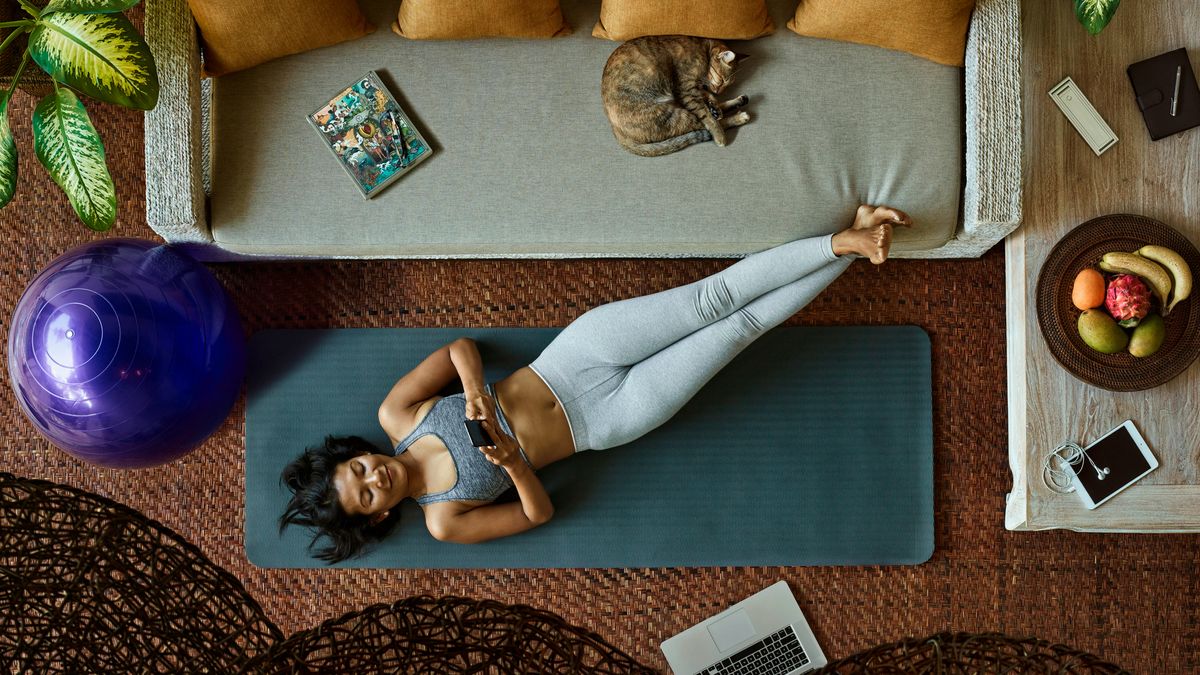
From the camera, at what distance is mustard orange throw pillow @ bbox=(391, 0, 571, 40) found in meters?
2.03

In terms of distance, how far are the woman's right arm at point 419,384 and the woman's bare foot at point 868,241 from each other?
99cm

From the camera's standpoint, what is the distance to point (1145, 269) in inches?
79.6

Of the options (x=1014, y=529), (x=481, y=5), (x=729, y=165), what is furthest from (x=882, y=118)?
(x=1014, y=529)

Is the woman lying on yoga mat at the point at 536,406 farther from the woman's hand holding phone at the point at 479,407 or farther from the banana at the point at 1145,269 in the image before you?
the banana at the point at 1145,269

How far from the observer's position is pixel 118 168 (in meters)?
2.54

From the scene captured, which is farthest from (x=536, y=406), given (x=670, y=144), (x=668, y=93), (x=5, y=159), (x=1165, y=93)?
(x=1165, y=93)

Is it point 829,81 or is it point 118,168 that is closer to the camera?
point 829,81

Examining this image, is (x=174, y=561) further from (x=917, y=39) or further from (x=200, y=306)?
(x=917, y=39)

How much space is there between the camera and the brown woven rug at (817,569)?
2.46 meters

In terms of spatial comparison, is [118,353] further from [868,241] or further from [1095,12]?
[1095,12]

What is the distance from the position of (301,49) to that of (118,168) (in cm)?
84

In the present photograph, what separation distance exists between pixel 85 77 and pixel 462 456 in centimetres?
121

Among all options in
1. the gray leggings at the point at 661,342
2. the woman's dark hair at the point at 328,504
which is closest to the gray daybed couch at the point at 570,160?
the gray leggings at the point at 661,342

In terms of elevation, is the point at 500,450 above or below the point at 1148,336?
below
